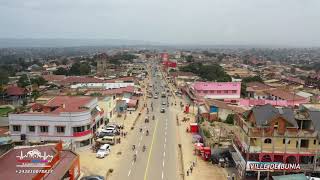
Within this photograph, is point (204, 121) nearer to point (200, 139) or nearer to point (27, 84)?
point (200, 139)

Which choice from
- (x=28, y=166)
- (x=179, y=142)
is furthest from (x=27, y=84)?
(x=28, y=166)

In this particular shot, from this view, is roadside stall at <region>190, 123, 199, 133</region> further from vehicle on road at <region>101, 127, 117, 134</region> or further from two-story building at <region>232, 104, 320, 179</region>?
two-story building at <region>232, 104, 320, 179</region>

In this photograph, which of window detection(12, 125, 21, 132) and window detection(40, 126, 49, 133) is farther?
window detection(12, 125, 21, 132)

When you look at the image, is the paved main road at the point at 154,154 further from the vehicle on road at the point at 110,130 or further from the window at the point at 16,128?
the window at the point at 16,128

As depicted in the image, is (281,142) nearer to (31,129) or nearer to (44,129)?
(44,129)

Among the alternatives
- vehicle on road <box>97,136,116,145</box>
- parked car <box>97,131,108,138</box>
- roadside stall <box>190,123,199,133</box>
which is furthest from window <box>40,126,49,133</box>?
roadside stall <box>190,123,199,133</box>

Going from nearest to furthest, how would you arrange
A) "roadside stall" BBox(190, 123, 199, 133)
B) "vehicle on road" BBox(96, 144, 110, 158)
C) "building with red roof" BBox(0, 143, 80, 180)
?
"building with red roof" BBox(0, 143, 80, 180) → "vehicle on road" BBox(96, 144, 110, 158) → "roadside stall" BBox(190, 123, 199, 133)
